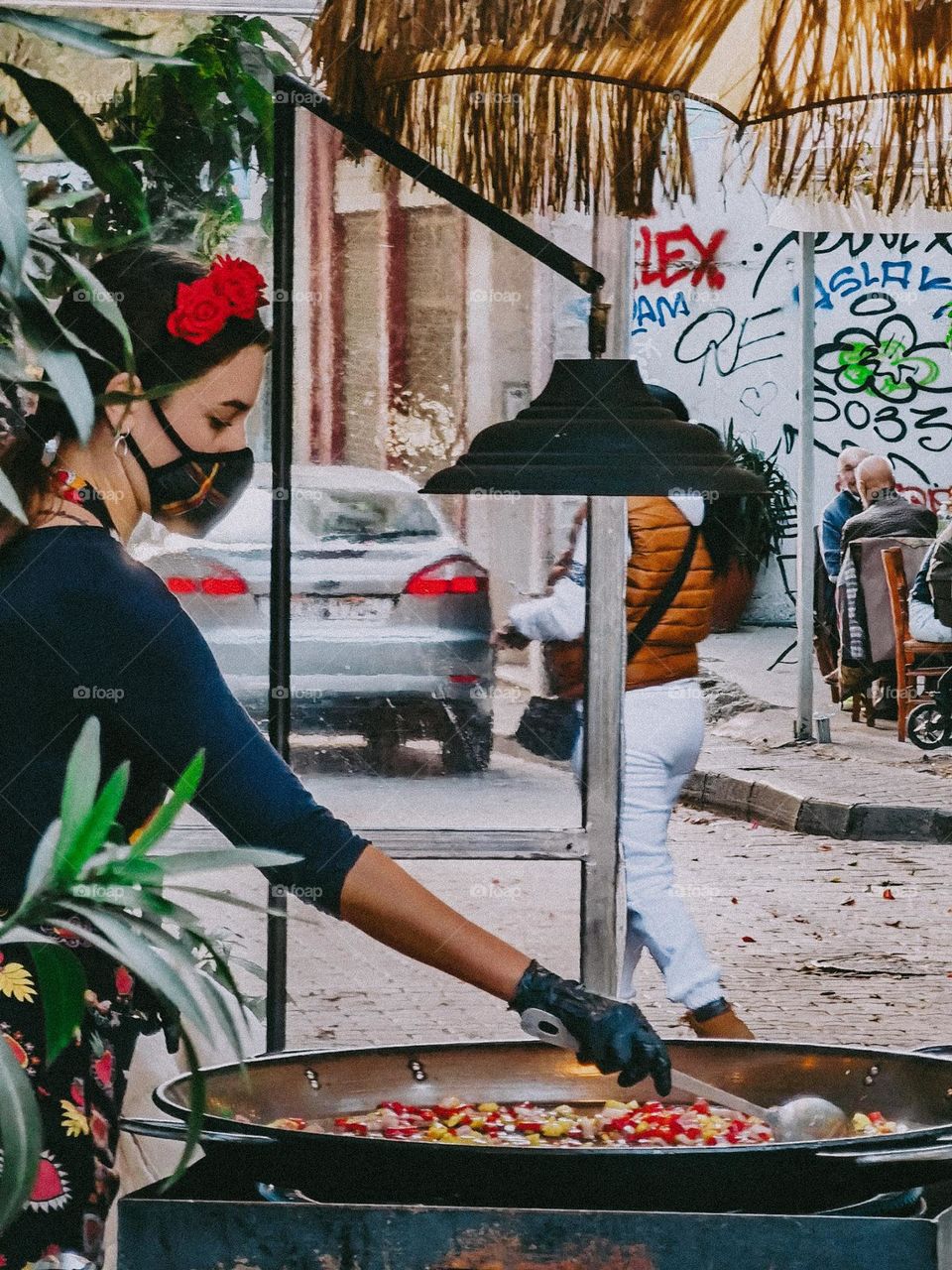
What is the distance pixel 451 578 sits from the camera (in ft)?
14.2

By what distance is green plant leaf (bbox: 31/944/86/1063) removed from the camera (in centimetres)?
125

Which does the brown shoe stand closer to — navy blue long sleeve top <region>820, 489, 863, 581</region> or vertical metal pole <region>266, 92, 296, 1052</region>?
→ vertical metal pole <region>266, 92, 296, 1052</region>

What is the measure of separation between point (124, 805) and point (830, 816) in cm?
773

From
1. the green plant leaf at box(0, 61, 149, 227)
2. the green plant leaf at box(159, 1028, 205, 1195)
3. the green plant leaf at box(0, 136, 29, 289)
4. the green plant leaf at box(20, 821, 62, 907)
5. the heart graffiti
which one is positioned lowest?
the green plant leaf at box(159, 1028, 205, 1195)

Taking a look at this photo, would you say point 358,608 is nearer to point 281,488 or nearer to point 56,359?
point 281,488

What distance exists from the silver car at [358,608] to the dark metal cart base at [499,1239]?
216 centimetres

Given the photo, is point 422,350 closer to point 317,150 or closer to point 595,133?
point 317,150

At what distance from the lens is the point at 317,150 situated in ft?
13.3

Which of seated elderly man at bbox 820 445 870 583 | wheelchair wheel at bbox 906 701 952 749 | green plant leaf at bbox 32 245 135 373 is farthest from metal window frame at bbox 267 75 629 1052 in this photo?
seated elderly man at bbox 820 445 870 583

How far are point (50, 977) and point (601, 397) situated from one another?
1406 millimetres

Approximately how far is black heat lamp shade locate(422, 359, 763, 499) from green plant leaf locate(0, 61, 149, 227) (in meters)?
1.03

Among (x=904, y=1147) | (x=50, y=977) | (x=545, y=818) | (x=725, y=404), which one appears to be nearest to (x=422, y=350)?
(x=545, y=818)

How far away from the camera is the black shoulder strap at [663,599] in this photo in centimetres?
531

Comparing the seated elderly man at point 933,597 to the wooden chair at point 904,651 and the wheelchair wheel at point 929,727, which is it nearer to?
the wooden chair at point 904,651
